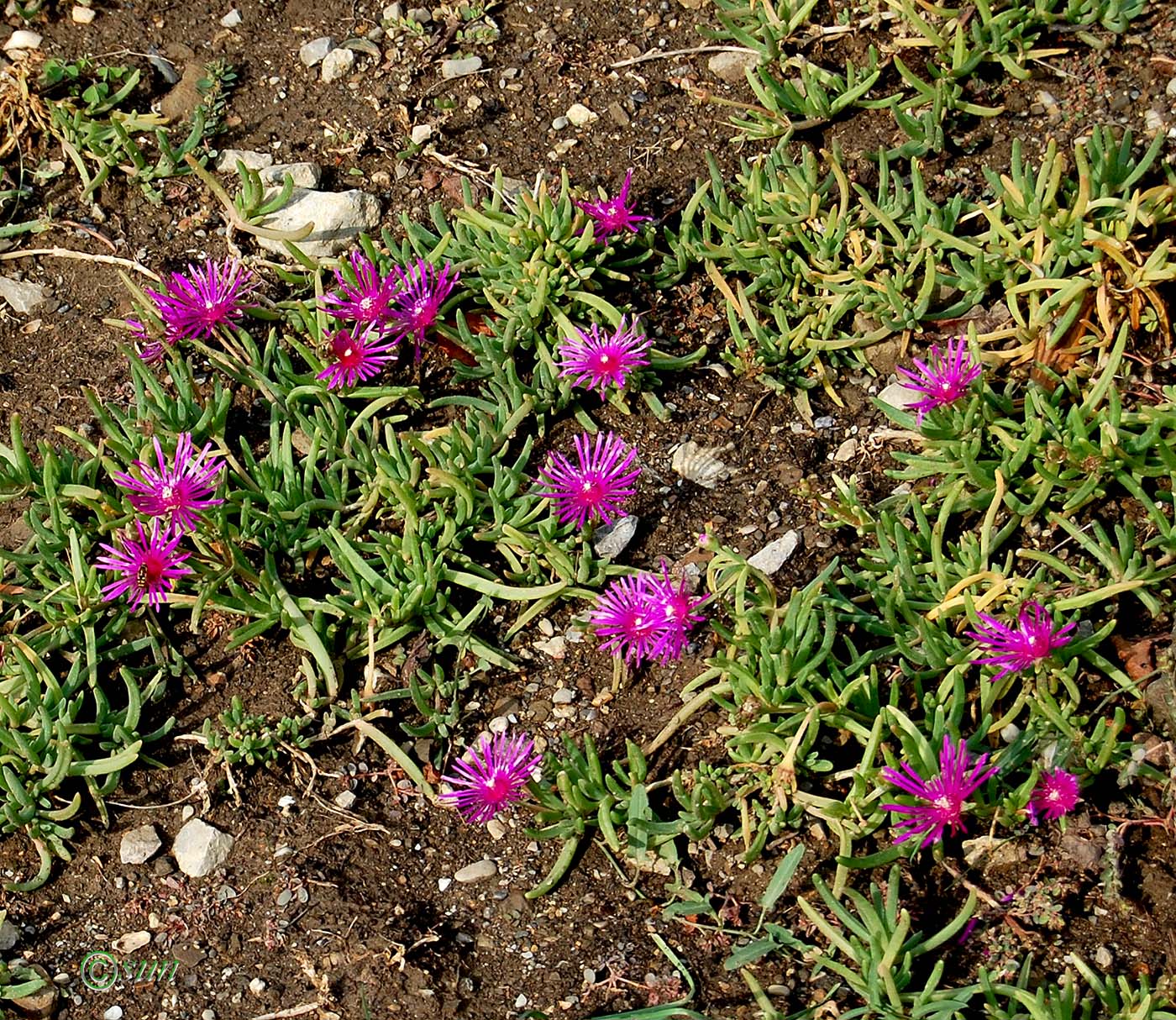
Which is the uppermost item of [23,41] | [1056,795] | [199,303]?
[23,41]

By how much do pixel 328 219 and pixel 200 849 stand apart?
1666 millimetres

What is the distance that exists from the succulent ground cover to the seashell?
18 millimetres

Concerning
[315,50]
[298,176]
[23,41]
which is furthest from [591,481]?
[23,41]

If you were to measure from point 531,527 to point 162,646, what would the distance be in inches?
32.8

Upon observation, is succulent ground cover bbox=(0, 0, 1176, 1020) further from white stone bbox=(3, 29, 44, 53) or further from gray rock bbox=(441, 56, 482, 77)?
white stone bbox=(3, 29, 44, 53)

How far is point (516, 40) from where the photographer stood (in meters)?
3.95

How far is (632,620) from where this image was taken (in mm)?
2777

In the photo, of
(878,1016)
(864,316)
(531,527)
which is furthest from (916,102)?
(878,1016)

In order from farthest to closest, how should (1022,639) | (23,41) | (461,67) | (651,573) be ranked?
(23,41) → (461,67) → (651,573) → (1022,639)

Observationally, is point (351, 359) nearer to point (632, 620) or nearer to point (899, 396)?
point (632, 620)

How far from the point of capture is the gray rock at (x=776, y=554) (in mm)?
2967

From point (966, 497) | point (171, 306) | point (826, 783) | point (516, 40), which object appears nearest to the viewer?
point (826, 783)

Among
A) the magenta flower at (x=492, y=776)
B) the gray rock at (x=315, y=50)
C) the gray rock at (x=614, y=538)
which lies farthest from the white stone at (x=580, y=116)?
the magenta flower at (x=492, y=776)

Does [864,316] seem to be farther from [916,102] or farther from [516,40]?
[516,40]
